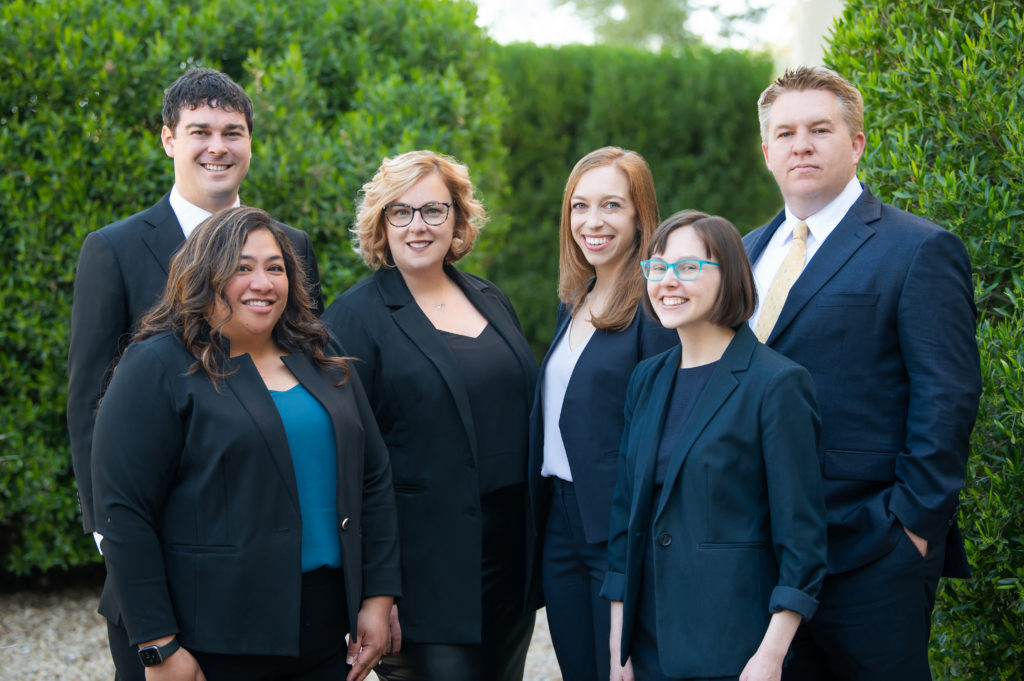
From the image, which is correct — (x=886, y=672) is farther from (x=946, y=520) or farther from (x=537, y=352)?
(x=537, y=352)

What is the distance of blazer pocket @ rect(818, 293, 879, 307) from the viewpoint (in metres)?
2.91

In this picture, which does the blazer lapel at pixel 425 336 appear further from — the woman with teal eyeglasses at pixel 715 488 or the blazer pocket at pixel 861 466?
the blazer pocket at pixel 861 466

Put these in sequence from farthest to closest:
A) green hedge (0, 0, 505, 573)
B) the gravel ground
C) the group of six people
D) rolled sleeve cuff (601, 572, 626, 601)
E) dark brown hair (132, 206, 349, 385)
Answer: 1. green hedge (0, 0, 505, 573)
2. the gravel ground
3. rolled sleeve cuff (601, 572, 626, 601)
4. dark brown hair (132, 206, 349, 385)
5. the group of six people

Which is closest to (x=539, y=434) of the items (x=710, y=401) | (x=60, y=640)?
(x=710, y=401)

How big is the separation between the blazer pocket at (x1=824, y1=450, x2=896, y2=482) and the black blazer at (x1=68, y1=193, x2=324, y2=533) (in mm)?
2233

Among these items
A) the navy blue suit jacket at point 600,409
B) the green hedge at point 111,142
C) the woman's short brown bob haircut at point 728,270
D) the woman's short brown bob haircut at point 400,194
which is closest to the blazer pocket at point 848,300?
the woman's short brown bob haircut at point 728,270

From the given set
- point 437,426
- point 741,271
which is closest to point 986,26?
point 741,271

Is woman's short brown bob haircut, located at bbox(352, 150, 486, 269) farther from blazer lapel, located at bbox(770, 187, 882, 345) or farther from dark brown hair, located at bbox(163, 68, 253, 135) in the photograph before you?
blazer lapel, located at bbox(770, 187, 882, 345)

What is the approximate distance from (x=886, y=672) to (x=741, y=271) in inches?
50.3

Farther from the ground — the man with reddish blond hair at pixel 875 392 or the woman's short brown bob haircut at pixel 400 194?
the woman's short brown bob haircut at pixel 400 194

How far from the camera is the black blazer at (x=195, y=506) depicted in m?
2.54

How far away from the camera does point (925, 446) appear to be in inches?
110

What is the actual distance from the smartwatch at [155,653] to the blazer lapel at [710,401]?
4.52 ft

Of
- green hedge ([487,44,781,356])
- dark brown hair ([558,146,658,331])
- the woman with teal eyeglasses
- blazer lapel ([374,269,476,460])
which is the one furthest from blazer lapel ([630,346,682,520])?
green hedge ([487,44,781,356])
